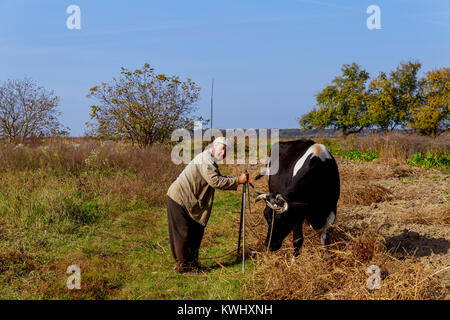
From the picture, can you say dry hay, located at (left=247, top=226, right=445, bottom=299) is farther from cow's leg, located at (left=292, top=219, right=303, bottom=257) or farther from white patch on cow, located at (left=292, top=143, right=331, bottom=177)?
white patch on cow, located at (left=292, top=143, right=331, bottom=177)

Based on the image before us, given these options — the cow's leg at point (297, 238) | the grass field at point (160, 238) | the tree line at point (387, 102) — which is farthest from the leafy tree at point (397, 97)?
the cow's leg at point (297, 238)

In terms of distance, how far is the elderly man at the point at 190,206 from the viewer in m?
5.65

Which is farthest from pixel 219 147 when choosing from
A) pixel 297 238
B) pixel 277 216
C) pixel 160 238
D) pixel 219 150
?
pixel 160 238

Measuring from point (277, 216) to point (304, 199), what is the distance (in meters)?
0.50

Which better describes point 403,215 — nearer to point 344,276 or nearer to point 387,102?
point 344,276

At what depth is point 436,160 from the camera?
15.9m

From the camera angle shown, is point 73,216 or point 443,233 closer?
point 443,233

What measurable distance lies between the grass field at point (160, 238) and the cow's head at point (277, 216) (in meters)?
0.29

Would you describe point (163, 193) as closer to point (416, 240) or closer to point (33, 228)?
point (33, 228)

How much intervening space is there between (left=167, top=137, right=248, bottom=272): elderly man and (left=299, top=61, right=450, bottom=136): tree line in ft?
110

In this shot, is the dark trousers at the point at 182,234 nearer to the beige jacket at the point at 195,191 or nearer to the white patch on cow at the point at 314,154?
the beige jacket at the point at 195,191
